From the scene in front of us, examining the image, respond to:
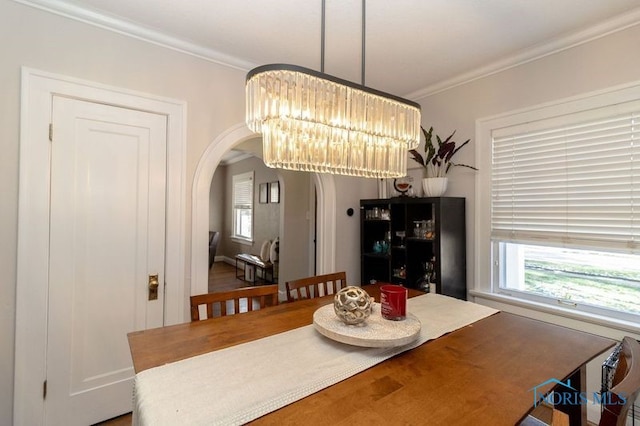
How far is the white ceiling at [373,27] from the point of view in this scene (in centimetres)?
181

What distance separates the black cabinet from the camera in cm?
254

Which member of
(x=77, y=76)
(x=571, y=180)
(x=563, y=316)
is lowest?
(x=563, y=316)

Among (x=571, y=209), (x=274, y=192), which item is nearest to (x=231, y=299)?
(x=571, y=209)

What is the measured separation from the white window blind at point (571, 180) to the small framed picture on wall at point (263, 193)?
4.02m

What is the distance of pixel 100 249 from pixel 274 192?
357cm

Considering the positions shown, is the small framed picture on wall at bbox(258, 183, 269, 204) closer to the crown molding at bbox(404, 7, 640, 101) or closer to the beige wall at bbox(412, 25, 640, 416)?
the beige wall at bbox(412, 25, 640, 416)

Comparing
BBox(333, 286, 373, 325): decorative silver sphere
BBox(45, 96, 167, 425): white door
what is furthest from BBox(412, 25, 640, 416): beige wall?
BBox(45, 96, 167, 425): white door

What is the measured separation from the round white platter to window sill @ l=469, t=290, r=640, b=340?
142 centimetres

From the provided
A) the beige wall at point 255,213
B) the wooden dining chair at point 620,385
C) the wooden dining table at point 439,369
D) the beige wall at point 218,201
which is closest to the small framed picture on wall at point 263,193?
the beige wall at point 255,213

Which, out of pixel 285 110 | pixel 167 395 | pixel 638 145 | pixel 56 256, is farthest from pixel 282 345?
pixel 638 145

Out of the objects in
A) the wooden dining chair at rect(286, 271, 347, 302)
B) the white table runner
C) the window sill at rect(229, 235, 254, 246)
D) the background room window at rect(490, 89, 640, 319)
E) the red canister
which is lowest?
the window sill at rect(229, 235, 254, 246)

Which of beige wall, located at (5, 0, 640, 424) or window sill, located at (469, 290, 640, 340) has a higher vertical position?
beige wall, located at (5, 0, 640, 424)

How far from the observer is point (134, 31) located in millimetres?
2041

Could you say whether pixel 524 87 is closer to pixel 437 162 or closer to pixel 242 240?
pixel 437 162
